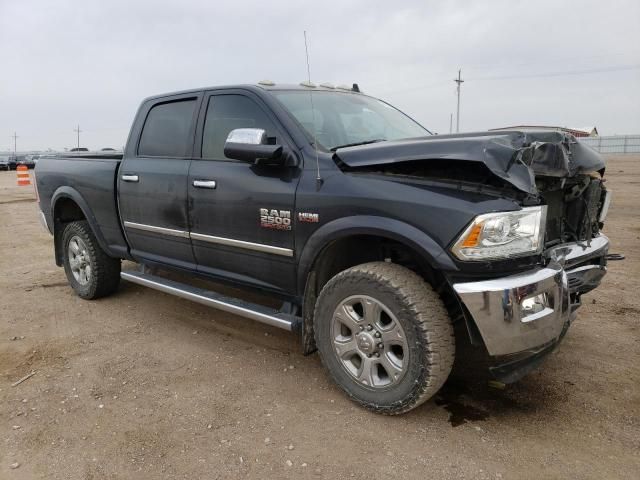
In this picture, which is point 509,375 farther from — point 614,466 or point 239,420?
point 239,420

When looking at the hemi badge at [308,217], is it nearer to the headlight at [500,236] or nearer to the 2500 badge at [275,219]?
the 2500 badge at [275,219]

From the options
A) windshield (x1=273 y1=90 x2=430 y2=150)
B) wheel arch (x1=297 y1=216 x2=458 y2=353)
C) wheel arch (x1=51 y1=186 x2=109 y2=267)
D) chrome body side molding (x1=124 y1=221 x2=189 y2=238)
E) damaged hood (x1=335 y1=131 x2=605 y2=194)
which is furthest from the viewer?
wheel arch (x1=51 y1=186 x2=109 y2=267)

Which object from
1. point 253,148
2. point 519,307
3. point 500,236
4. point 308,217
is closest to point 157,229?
point 253,148

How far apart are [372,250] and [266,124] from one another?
3.64ft

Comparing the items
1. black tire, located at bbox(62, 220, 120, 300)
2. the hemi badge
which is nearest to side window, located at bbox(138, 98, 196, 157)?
black tire, located at bbox(62, 220, 120, 300)

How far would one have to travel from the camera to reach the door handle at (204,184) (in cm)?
357

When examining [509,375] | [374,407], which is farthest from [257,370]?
[509,375]

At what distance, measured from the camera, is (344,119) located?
3.71 m

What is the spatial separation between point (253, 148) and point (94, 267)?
2740 mm

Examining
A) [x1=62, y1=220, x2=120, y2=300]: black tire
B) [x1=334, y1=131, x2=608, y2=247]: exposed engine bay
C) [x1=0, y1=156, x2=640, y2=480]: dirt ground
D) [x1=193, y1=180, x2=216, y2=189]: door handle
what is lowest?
[x1=0, y1=156, x2=640, y2=480]: dirt ground

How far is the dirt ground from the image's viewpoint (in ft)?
8.16

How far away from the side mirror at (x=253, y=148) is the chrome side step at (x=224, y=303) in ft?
3.22

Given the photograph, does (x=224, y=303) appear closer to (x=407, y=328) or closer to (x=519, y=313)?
(x=407, y=328)

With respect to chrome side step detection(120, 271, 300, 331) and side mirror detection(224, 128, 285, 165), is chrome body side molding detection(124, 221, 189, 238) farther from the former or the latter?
side mirror detection(224, 128, 285, 165)
